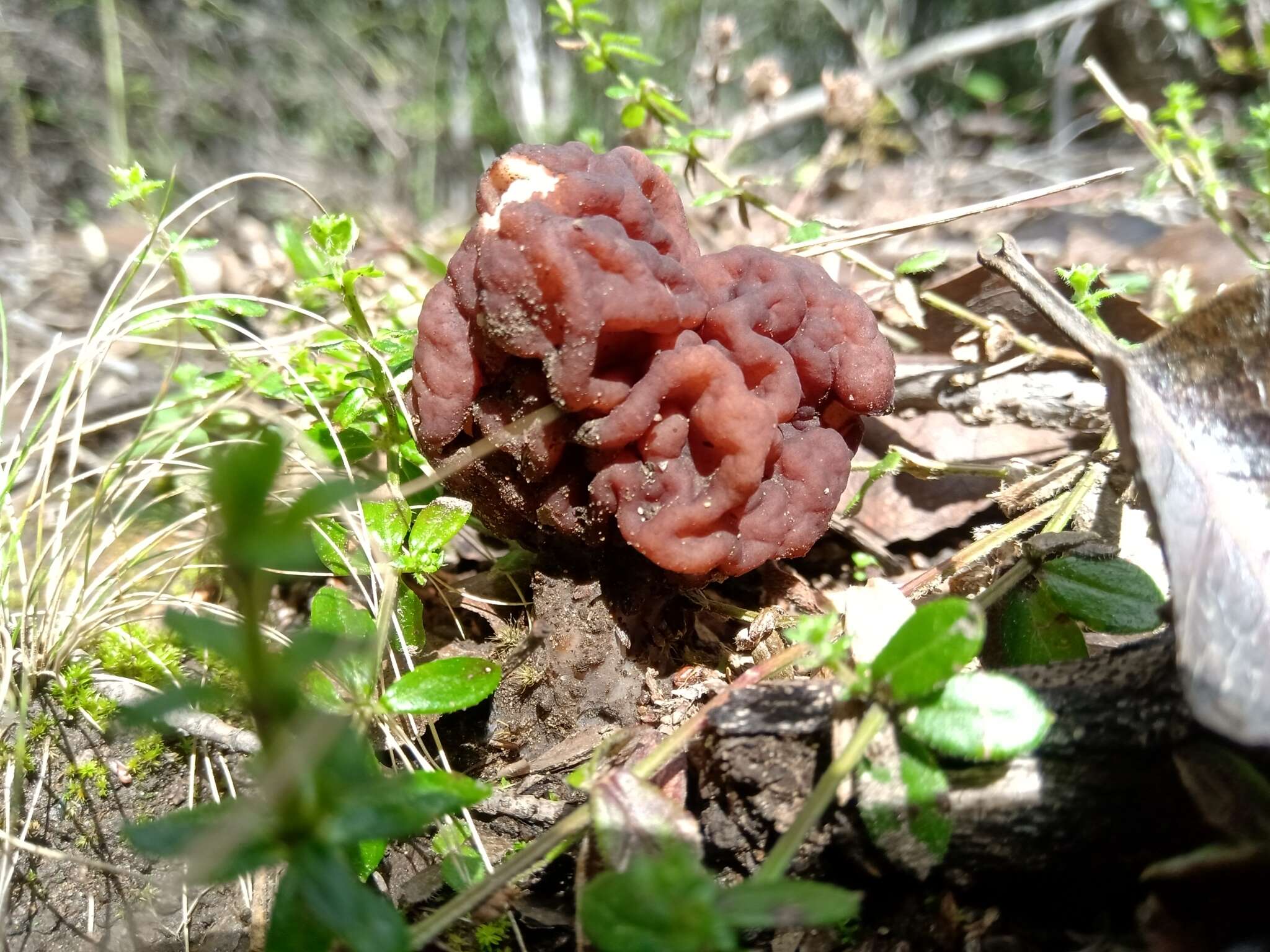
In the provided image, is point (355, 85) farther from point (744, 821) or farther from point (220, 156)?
point (744, 821)

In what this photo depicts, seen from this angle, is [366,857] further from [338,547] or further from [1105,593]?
[1105,593]

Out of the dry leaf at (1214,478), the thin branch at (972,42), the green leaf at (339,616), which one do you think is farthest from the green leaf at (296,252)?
the thin branch at (972,42)

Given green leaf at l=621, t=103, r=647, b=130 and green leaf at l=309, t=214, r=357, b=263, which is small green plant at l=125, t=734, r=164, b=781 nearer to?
green leaf at l=309, t=214, r=357, b=263

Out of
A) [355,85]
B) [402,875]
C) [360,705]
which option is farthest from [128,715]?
[355,85]

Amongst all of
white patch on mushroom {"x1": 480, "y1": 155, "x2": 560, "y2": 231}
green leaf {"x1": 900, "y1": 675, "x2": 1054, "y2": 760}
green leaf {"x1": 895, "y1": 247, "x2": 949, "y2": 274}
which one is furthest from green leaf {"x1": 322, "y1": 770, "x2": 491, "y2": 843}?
green leaf {"x1": 895, "y1": 247, "x2": 949, "y2": 274}

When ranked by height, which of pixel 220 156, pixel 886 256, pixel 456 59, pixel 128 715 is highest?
pixel 456 59
